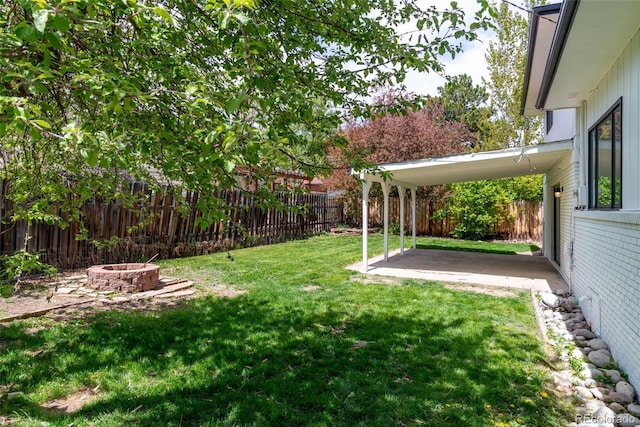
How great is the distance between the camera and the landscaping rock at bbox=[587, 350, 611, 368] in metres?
3.84

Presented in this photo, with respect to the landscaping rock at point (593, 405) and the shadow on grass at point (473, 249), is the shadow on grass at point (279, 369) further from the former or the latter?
the shadow on grass at point (473, 249)

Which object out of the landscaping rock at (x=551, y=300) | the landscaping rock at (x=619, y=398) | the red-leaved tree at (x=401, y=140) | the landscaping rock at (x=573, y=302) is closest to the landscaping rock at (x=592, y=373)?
the landscaping rock at (x=619, y=398)

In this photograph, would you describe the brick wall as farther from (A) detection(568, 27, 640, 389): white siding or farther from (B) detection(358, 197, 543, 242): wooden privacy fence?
(B) detection(358, 197, 543, 242): wooden privacy fence

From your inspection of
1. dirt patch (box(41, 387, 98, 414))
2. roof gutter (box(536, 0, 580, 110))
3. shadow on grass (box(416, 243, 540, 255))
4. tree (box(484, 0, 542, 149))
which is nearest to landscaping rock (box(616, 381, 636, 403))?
roof gutter (box(536, 0, 580, 110))

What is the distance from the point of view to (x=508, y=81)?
18516 mm

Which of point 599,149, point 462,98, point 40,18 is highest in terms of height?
point 462,98

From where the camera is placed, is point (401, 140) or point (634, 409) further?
point (401, 140)

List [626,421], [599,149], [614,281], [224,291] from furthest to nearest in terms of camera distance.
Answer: [224,291], [599,149], [614,281], [626,421]

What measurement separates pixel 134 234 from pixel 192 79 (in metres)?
7.74

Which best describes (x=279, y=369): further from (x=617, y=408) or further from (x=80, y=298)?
(x=80, y=298)

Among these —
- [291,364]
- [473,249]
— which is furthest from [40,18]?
[473,249]

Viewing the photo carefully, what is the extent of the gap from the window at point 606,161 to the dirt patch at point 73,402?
5310 millimetres

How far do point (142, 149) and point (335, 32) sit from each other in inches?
80.6

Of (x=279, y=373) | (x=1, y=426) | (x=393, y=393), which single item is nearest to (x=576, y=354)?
(x=393, y=393)
